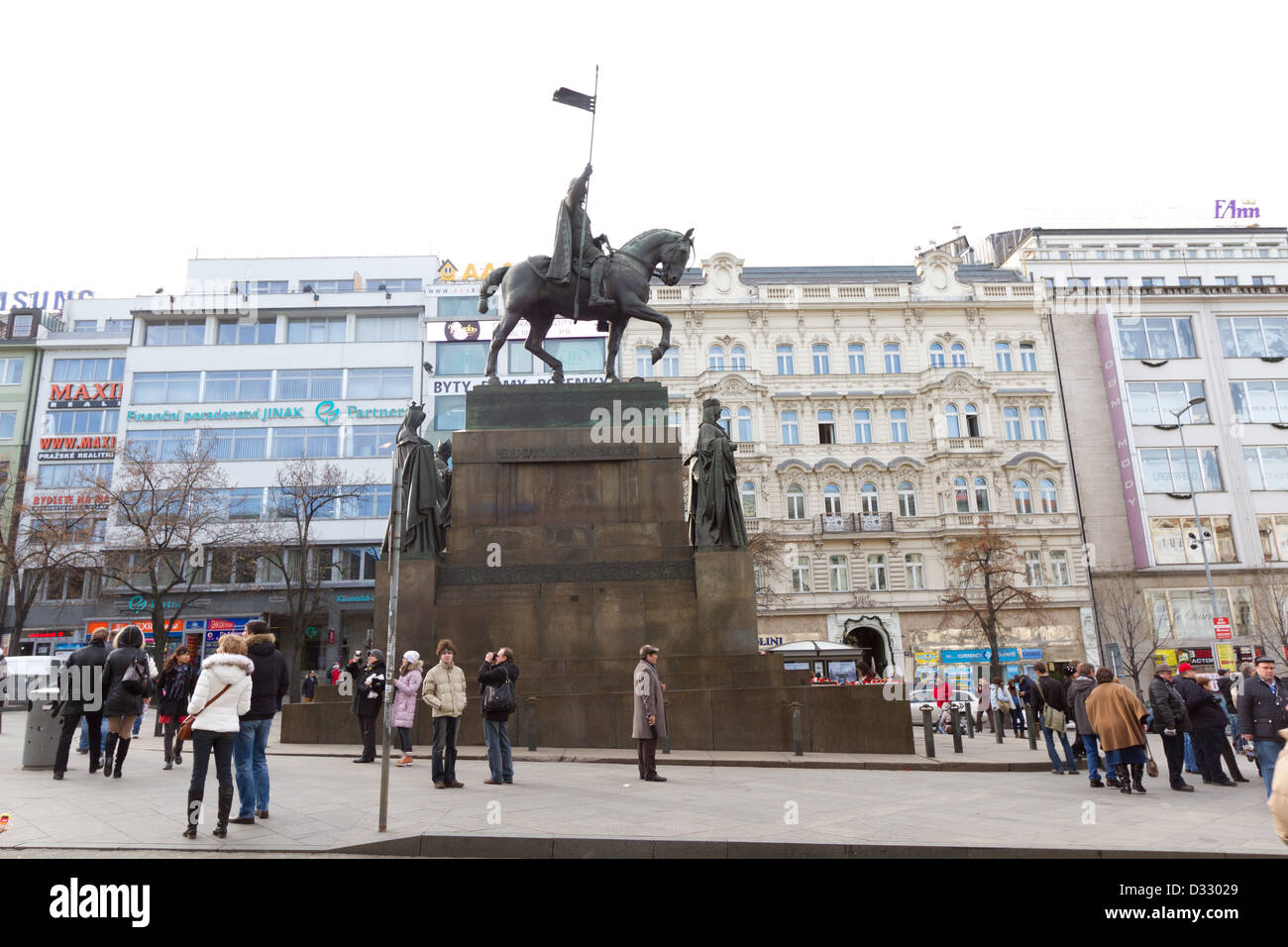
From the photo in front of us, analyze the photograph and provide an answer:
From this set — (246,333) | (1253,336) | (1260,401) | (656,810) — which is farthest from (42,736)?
(1253,336)

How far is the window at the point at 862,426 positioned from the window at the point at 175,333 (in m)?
39.1

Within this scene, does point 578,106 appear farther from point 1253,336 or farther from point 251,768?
point 1253,336

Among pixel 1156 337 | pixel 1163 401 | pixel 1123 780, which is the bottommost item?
pixel 1123 780

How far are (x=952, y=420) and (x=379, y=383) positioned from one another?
1316 inches

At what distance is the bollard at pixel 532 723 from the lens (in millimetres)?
13823

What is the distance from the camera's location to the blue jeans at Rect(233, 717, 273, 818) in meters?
8.06

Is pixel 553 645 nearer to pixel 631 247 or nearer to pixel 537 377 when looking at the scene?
pixel 631 247

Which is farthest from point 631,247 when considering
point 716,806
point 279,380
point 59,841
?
point 279,380

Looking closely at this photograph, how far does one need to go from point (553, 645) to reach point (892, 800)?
6548 mm

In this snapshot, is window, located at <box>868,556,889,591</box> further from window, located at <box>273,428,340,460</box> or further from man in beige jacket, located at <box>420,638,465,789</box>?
man in beige jacket, located at <box>420,638,465,789</box>

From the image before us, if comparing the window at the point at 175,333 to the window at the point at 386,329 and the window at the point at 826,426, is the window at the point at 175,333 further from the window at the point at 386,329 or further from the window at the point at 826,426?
the window at the point at 826,426

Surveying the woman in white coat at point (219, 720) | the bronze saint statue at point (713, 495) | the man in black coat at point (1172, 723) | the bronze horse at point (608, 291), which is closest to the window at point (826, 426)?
the bronze horse at point (608, 291)

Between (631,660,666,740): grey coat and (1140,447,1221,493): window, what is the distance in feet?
159

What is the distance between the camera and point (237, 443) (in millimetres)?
49969
